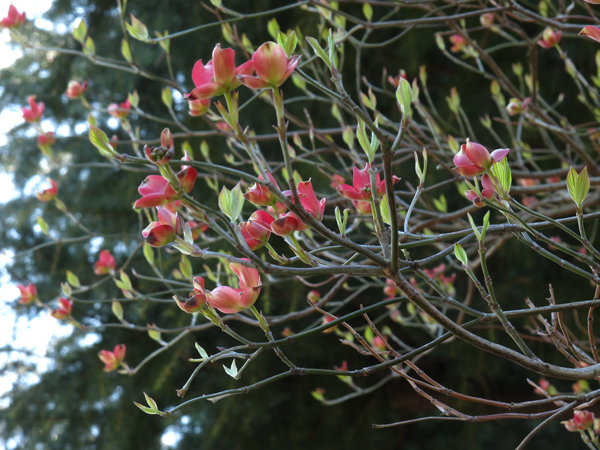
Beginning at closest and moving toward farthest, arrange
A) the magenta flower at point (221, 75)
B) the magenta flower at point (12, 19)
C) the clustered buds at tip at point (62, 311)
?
the magenta flower at point (221, 75)
the clustered buds at tip at point (62, 311)
the magenta flower at point (12, 19)

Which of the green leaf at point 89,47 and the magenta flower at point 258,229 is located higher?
the magenta flower at point 258,229

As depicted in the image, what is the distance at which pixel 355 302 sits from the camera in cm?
179

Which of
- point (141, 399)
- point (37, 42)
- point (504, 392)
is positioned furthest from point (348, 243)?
point (37, 42)

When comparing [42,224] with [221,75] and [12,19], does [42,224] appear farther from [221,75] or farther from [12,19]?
[221,75]

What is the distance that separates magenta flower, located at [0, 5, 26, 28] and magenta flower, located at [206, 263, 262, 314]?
2.82 feet

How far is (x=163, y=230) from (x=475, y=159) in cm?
21

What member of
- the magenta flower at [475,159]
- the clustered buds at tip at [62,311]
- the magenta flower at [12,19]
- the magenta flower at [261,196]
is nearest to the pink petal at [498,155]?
the magenta flower at [475,159]

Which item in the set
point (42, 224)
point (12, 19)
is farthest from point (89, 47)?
point (42, 224)

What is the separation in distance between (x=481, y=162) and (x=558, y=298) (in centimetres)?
137

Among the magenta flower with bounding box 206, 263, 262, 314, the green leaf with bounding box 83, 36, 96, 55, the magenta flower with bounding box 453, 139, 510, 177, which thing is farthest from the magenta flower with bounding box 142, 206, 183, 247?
the green leaf with bounding box 83, 36, 96, 55

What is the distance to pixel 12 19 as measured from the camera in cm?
92

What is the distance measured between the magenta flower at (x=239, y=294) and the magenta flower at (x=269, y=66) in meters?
0.12

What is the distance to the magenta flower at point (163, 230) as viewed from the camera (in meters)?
0.30

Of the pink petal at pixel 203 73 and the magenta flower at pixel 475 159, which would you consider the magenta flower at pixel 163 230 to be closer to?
the pink petal at pixel 203 73
